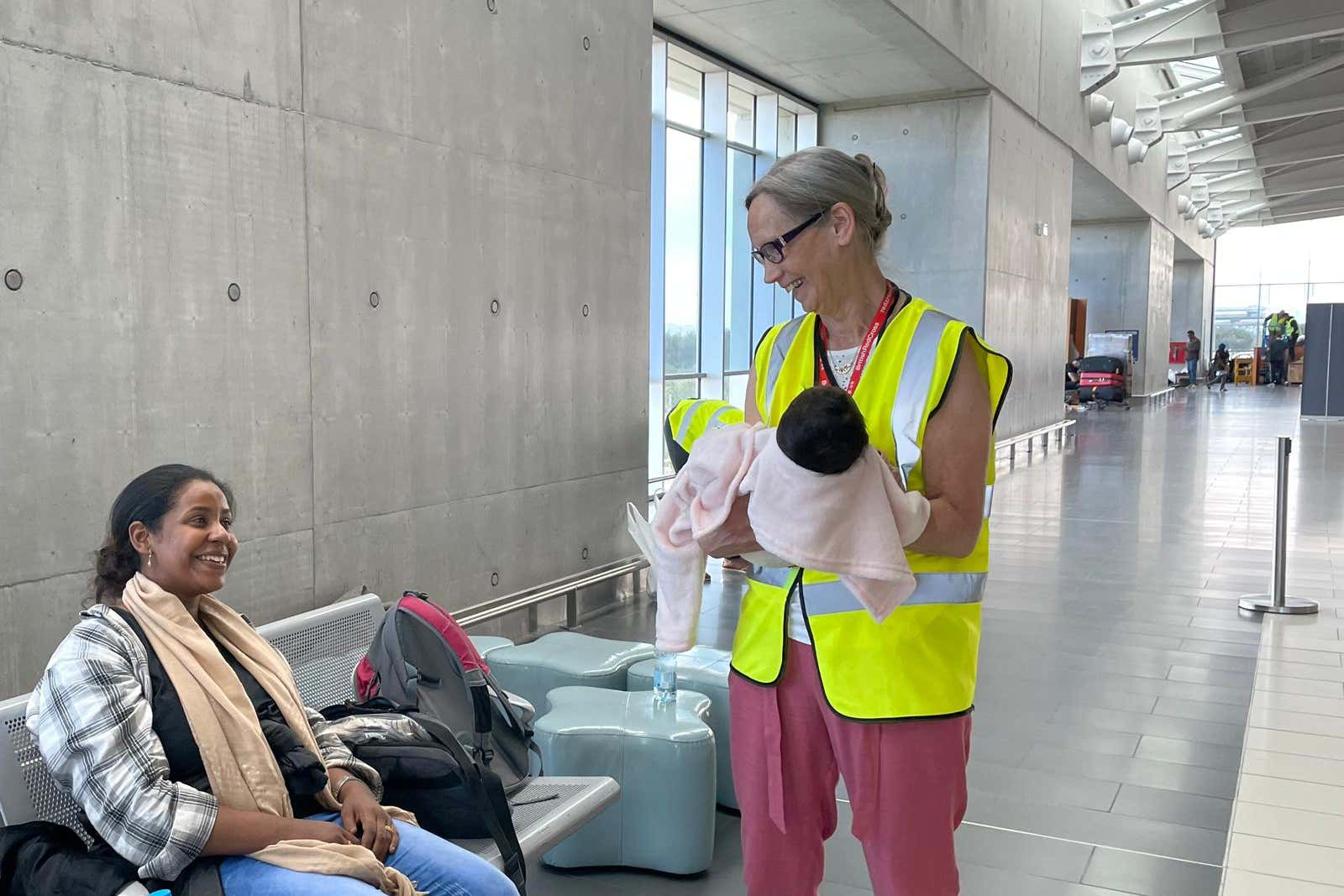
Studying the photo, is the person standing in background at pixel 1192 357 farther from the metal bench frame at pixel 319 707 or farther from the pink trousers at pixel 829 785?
the pink trousers at pixel 829 785

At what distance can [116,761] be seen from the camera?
209 centimetres

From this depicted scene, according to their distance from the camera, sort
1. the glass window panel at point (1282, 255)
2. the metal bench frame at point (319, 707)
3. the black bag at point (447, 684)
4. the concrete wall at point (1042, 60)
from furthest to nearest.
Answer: the glass window panel at point (1282, 255) < the concrete wall at point (1042, 60) < the black bag at point (447, 684) < the metal bench frame at point (319, 707)

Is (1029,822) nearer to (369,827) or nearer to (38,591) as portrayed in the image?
(369,827)

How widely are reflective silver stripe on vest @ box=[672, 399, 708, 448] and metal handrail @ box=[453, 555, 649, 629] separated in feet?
12.6

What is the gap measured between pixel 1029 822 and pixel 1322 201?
43.2 metres

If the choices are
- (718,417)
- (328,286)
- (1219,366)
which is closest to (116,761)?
(718,417)

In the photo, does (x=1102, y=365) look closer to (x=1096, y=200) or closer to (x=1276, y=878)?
(x=1096, y=200)

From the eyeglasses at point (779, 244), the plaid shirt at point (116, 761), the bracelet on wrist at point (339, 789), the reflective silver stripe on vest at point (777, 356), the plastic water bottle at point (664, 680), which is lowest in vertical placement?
the plastic water bottle at point (664, 680)

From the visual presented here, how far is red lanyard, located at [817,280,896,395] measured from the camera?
1846 mm

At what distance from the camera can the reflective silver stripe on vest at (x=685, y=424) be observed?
199 centimetres

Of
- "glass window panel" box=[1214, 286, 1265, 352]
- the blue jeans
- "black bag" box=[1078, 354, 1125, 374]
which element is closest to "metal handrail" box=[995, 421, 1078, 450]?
"black bag" box=[1078, 354, 1125, 374]

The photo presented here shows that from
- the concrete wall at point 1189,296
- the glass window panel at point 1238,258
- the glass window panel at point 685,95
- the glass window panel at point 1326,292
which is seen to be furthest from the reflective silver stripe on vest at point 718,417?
the glass window panel at point 1238,258

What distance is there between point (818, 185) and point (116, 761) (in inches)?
64.3

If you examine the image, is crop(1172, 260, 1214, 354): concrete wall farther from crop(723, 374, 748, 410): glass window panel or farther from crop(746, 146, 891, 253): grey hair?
crop(746, 146, 891, 253): grey hair
